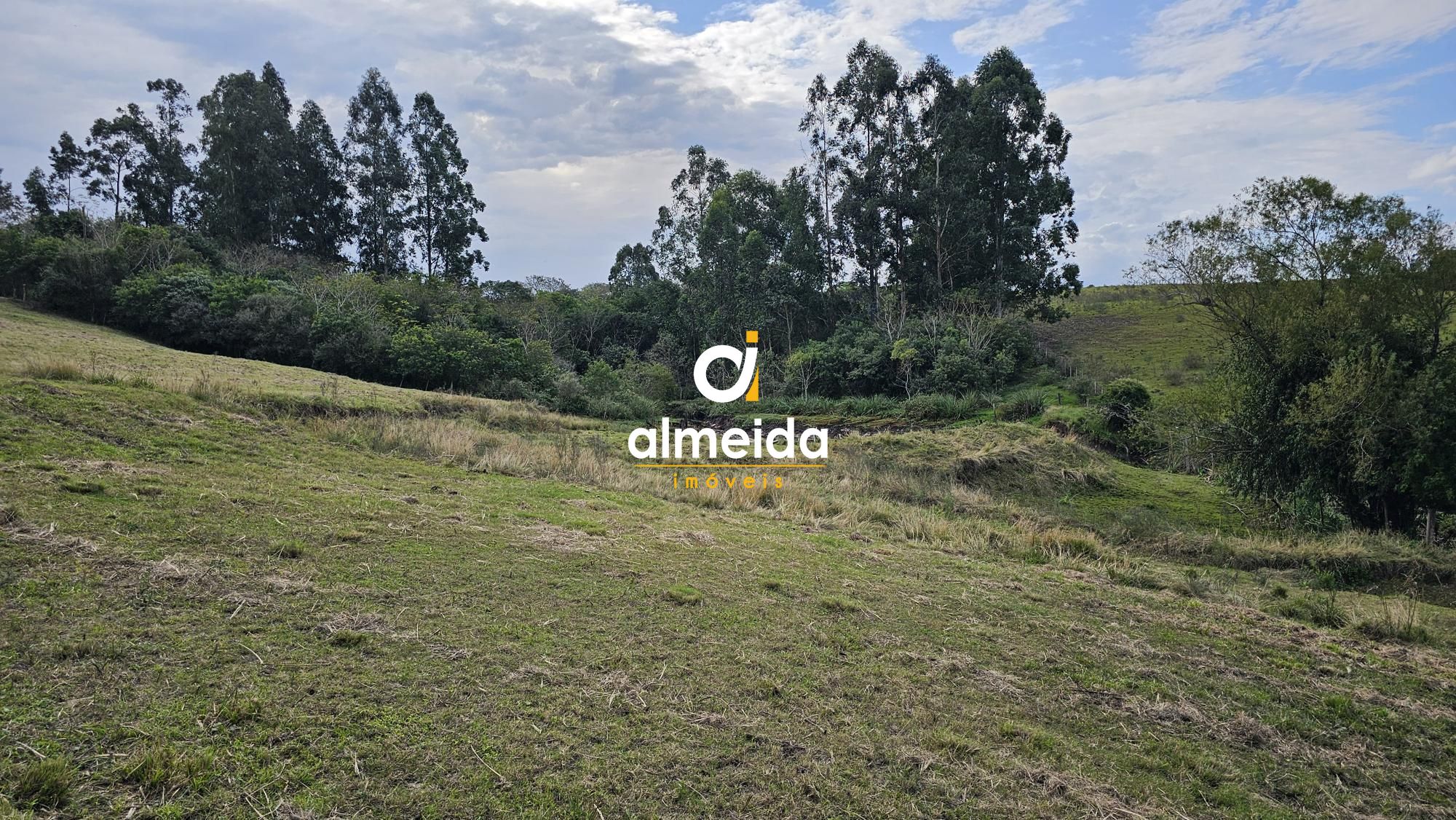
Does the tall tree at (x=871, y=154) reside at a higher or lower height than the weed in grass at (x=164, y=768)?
higher

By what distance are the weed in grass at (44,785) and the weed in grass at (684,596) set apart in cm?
482

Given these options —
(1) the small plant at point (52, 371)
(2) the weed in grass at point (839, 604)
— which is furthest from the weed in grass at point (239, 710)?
(1) the small plant at point (52, 371)

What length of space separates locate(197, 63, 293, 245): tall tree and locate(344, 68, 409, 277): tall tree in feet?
15.2

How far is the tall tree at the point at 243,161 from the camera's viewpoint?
47.4 meters

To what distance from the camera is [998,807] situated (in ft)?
13.7

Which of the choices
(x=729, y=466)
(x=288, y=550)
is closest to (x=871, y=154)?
(x=729, y=466)

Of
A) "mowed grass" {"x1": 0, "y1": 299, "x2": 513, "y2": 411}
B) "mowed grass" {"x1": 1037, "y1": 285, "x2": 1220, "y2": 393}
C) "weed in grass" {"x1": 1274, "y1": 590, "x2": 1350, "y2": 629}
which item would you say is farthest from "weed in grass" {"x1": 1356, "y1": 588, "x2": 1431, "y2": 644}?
"mowed grass" {"x1": 1037, "y1": 285, "x2": 1220, "y2": 393}

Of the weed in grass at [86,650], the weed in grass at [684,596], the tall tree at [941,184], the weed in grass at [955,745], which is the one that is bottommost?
the weed in grass at [955,745]

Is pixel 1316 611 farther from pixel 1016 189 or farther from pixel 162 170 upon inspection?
pixel 162 170

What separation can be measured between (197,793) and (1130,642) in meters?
8.06

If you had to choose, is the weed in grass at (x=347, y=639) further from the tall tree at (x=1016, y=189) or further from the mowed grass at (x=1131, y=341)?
the tall tree at (x=1016, y=189)

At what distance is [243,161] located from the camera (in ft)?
158

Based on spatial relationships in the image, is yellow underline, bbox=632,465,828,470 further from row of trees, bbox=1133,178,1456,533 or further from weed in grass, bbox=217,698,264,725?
weed in grass, bbox=217,698,264,725

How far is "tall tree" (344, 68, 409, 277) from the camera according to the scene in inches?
2037
